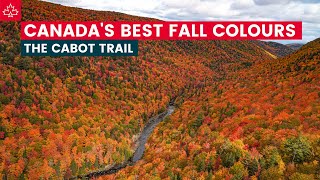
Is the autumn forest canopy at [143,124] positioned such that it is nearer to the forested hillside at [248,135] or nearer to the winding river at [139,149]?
the forested hillside at [248,135]

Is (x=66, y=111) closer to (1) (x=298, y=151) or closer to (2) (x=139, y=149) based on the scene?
(2) (x=139, y=149)

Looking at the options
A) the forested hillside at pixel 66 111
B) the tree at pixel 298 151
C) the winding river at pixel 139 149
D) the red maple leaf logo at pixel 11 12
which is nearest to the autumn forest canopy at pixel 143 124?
the tree at pixel 298 151

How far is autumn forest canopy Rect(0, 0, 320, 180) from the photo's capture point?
75356 millimetres

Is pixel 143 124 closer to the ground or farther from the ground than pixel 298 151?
closer to the ground

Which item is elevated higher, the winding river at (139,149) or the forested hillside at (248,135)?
the forested hillside at (248,135)

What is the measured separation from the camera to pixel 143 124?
14712cm

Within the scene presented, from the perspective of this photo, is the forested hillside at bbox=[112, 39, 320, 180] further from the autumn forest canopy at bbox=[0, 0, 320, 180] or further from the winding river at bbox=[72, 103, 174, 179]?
the winding river at bbox=[72, 103, 174, 179]

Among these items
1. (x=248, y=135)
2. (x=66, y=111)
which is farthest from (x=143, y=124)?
(x=248, y=135)

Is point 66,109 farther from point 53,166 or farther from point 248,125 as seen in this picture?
point 248,125

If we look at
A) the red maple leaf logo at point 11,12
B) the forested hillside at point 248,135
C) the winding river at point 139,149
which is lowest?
the winding river at point 139,149

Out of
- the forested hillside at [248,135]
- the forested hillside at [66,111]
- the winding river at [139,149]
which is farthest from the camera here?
the winding river at [139,149]

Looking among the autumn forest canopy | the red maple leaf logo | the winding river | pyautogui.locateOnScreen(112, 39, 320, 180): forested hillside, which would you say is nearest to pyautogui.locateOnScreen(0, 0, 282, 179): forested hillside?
the autumn forest canopy

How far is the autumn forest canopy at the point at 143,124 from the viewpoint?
7536 centimetres

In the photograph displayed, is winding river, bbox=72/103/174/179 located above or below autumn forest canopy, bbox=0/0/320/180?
below
